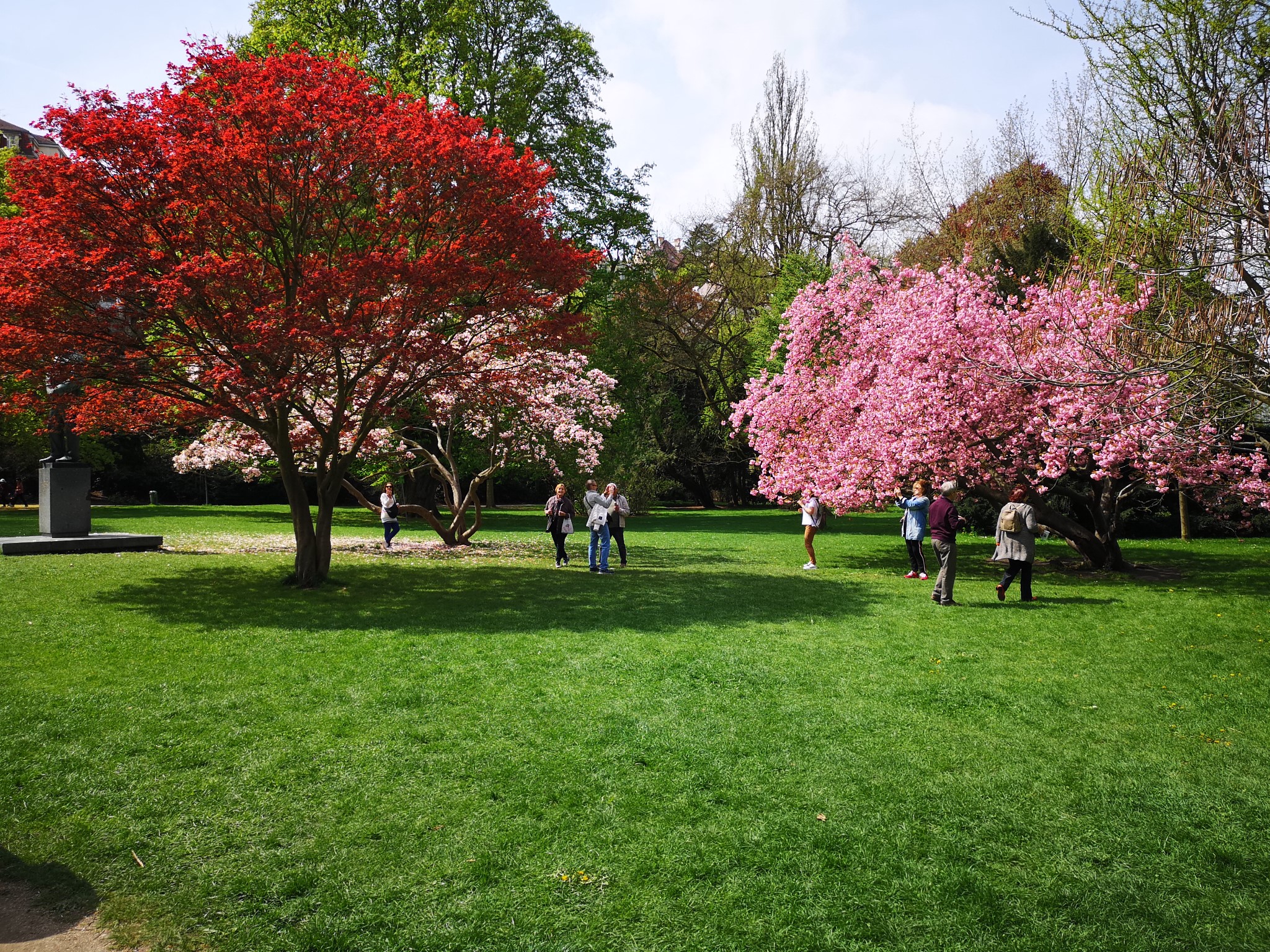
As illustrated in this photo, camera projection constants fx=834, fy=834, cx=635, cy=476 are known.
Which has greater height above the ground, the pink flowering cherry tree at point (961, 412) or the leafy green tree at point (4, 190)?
the leafy green tree at point (4, 190)

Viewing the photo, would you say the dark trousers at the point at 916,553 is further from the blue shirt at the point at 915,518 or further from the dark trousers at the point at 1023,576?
the dark trousers at the point at 1023,576

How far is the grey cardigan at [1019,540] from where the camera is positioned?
12.2 meters

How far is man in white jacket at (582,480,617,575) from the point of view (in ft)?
52.2

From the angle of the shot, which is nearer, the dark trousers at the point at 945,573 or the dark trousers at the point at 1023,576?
the dark trousers at the point at 945,573

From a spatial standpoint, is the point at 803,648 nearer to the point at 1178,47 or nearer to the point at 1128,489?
the point at 1178,47

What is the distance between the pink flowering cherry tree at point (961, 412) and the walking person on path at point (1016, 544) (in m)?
2.02

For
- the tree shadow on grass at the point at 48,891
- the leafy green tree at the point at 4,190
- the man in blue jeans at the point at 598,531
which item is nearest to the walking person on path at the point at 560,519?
the man in blue jeans at the point at 598,531

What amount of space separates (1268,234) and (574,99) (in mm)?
24239

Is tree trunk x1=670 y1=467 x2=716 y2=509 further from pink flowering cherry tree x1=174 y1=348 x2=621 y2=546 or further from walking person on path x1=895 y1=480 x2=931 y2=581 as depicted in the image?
walking person on path x1=895 y1=480 x2=931 y2=581

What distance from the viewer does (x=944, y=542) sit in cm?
1194

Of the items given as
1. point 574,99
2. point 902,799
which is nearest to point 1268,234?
point 902,799

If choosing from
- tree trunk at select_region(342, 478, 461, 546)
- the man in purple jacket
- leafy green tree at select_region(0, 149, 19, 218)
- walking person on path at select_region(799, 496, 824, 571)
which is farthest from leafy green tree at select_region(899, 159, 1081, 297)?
leafy green tree at select_region(0, 149, 19, 218)

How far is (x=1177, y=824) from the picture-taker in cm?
489

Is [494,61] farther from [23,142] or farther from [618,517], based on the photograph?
[23,142]
